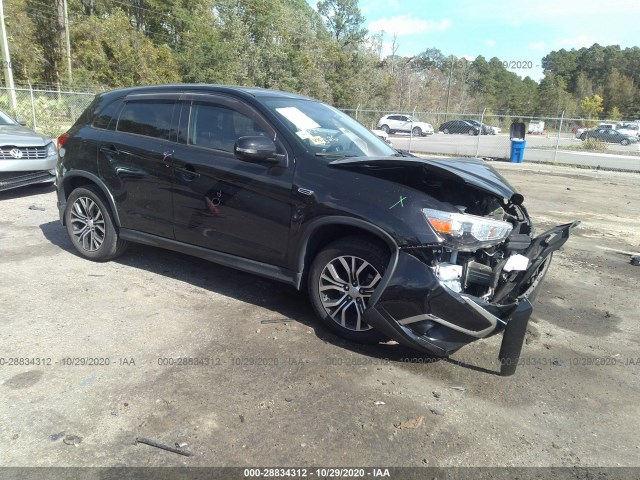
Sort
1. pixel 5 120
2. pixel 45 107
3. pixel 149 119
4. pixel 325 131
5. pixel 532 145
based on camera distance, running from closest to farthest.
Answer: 1. pixel 325 131
2. pixel 149 119
3. pixel 5 120
4. pixel 45 107
5. pixel 532 145

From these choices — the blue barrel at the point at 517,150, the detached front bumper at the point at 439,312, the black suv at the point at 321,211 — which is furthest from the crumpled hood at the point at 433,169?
the blue barrel at the point at 517,150

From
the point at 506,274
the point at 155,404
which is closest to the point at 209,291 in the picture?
the point at 155,404

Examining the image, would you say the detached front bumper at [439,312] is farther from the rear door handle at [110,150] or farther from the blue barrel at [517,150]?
the blue barrel at [517,150]

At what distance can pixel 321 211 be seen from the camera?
358 cm

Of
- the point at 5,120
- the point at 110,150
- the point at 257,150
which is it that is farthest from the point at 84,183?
the point at 5,120

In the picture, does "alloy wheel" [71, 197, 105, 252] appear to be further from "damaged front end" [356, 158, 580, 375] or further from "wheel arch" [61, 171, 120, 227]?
"damaged front end" [356, 158, 580, 375]

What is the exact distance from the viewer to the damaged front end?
3.08m

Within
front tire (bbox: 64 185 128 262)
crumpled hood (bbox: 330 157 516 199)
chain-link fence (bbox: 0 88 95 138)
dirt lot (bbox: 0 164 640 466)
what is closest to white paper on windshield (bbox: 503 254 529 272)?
crumpled hood (bbox: 330 157 516 199)

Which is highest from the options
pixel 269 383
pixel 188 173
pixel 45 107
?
pixel 45 107

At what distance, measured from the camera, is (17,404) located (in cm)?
286

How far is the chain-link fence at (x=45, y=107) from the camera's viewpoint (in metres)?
19.3

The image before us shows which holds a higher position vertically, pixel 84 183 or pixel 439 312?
pixel 84 183

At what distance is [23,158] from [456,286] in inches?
315

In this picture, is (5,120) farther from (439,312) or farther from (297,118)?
(439,312)
